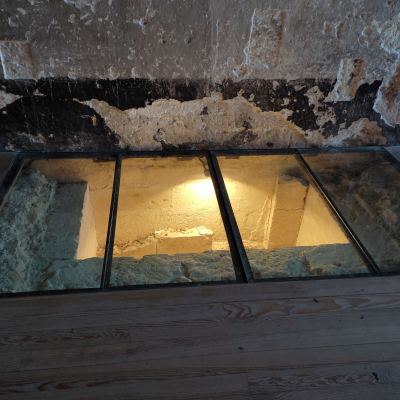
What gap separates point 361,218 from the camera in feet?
7.34

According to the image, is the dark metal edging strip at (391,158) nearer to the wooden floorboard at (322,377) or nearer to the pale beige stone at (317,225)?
the pale beige stone at (317,225)

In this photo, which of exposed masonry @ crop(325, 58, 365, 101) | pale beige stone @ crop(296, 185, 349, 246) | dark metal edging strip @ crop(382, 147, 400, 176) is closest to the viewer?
pale beige stone @ crop(296, 185, 349, 246)

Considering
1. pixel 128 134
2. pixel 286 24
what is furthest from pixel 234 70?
pixel 128 134

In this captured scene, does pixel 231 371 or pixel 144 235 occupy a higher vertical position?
pixel 231 371

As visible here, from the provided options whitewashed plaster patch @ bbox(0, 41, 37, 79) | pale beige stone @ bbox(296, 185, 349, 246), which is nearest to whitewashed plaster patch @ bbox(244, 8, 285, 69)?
pale beige stone @ bbox(296, 185, 349, 246)

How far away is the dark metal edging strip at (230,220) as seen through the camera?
5.99 ft

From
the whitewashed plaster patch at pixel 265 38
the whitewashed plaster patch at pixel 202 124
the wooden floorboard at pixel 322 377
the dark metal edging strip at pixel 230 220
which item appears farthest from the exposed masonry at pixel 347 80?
the wooden floorboard at pixel 322 377

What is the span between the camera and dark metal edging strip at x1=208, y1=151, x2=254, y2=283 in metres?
1.82

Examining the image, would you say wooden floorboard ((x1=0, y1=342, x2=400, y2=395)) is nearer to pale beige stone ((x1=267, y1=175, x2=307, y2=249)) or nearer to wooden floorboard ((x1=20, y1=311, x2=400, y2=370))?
wooden floorboard ((x1=20, y1=311, x2=400, y2=370))

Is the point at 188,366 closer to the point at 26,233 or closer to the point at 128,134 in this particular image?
the point at 26,233

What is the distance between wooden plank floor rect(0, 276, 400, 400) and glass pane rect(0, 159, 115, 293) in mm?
199

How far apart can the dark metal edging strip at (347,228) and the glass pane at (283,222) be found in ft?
0.10

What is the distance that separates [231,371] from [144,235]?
3.66ft

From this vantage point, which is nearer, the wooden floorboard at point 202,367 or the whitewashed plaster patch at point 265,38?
A: the wooden floorboard at point 202,367
